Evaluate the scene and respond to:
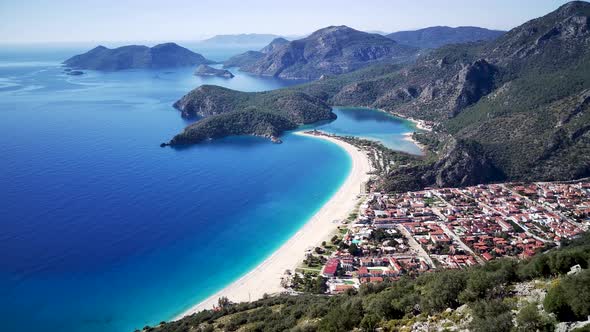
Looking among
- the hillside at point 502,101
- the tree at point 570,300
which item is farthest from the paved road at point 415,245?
the tree at point 570,300

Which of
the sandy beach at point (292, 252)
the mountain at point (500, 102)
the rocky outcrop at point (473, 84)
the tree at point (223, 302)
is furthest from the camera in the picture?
the rocky outcrop at point (473, 84)

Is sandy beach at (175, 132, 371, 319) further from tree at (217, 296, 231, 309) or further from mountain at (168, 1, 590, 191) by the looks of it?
mountain at (168, 1, 590, 191)

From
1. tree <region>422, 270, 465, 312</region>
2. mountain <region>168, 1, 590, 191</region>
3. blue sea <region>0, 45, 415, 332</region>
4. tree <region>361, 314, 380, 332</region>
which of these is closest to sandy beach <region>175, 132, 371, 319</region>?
blue sea <region>0, 45, 415, 332</region>

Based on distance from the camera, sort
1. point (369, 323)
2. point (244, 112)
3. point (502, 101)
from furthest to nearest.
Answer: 1. point (244, 112)
2. point (502, 101)
3. point (369, 323)

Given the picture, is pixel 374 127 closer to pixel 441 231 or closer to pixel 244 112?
pixel 244 112

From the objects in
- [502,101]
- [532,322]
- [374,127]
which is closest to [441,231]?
[532,322]

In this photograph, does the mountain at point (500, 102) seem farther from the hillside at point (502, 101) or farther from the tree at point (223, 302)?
the tree at point (223, 302)
